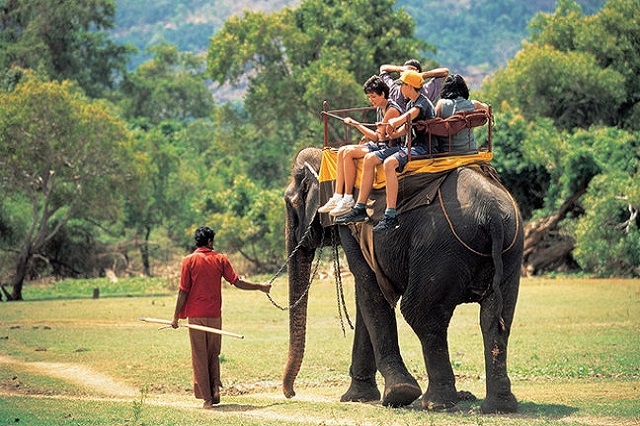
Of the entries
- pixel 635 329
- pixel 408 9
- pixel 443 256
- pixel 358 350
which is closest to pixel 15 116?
pixel 635 329

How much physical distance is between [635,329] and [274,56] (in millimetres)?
26066

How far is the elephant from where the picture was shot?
10.7 m

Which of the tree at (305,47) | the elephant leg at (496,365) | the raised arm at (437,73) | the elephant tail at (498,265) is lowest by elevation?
the elephant leg at (496,365)

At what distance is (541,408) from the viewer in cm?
1114

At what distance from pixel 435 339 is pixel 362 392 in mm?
1912

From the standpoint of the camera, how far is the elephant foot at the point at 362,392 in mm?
12750

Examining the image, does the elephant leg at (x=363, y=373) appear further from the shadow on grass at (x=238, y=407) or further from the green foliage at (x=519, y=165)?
the green foliage at (x=519, y=165)

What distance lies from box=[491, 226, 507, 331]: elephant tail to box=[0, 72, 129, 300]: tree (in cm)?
2164

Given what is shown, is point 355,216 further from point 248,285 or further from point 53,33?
point 53,33

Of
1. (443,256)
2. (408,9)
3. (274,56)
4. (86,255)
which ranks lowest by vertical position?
(86,255)

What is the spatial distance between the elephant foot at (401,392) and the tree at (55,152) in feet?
66.6

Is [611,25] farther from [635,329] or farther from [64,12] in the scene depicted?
[64,12]

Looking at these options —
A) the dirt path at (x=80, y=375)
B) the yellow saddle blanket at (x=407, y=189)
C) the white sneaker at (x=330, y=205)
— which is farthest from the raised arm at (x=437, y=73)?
the dirt path at (x=80, y=375)

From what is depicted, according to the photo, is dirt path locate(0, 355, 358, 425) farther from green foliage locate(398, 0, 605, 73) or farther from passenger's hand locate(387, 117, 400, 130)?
green foliage locate(398, 0, 605, 73)
